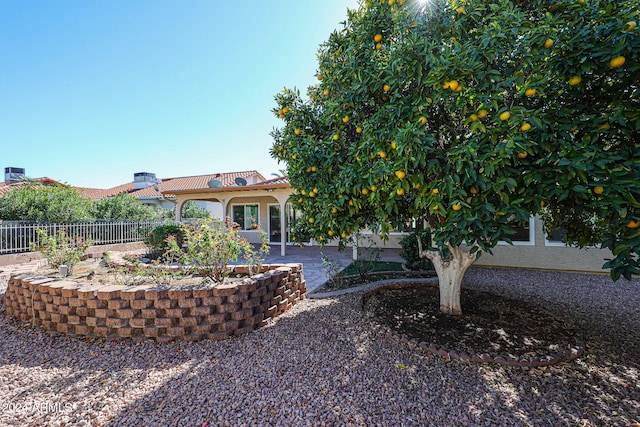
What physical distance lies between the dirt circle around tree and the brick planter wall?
204 cm

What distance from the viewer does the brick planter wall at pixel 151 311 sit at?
3367mm

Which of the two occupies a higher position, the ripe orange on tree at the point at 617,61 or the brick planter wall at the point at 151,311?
the ripe orange on tree at the point at 617,61

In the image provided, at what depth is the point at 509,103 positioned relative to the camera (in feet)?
8.85

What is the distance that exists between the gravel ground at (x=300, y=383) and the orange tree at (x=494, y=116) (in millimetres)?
1292

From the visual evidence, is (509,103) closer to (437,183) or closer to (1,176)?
(437,183)

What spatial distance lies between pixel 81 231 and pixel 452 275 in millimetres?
13102

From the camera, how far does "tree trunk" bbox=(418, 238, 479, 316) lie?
13.1ft

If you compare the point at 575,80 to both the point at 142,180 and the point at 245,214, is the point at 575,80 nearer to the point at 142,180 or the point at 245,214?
the point at 245,214

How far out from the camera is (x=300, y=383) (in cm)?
250

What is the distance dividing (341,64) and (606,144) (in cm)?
305

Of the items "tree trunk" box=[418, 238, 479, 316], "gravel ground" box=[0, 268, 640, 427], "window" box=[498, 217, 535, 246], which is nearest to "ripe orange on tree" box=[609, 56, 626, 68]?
"tree trunk" box=[418, 238, 479, 316]

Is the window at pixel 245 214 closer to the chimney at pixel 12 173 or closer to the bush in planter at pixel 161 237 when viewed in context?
the bush in planter at pixel 161 237

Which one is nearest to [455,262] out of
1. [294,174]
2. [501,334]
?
[501,334]

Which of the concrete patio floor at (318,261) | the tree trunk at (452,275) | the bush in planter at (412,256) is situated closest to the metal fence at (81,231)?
the concrete patio floor at (318,261)
